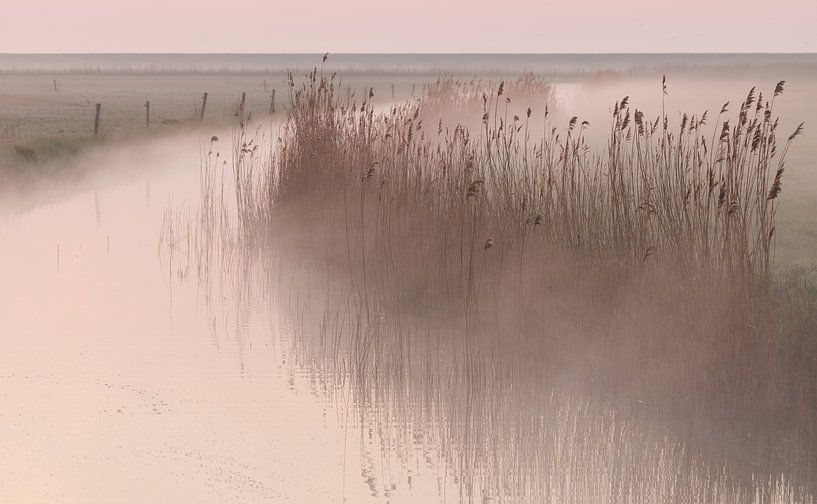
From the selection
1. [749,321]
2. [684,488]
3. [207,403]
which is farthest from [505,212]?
[684,488]

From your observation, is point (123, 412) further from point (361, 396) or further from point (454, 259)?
point (454, 259)

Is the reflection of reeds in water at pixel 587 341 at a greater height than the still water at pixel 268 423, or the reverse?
the reflection of reeds in water at pixel 587 341

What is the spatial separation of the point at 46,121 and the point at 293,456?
29.2m

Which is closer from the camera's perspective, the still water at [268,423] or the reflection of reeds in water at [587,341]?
the still water at [268,423]

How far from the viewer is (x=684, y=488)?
496cm

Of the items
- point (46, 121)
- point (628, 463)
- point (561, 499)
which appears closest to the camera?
point (561, 499)

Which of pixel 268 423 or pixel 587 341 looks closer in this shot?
pixel 268 423

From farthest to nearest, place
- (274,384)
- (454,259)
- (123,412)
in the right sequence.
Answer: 1. (454,259)
2. (274,384)
3. (123,412)

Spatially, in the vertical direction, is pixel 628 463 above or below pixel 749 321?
below

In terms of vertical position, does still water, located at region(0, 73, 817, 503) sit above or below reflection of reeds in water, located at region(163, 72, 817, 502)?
below

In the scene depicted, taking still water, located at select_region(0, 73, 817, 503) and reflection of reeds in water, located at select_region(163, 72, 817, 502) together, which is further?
reflection of reeds in water, located at select_region(163, 72, 817, 502)

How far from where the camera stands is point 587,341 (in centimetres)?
658

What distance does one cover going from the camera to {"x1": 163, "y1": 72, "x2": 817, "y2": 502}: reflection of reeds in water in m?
5.26

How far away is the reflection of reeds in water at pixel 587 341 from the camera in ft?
17.3
